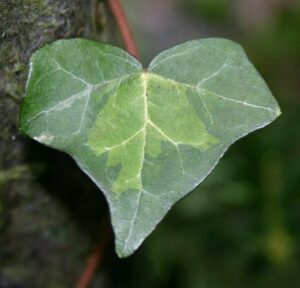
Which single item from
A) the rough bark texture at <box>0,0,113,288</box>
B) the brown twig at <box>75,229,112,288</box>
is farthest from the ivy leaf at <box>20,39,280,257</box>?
the brown twig at <box>75,229,112,288</box>

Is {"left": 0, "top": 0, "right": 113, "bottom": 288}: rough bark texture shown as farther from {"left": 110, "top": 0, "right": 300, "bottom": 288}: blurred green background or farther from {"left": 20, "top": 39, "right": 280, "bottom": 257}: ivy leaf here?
{"left": 110, "top": 0, "right": 300, "bottom": 288}: blurred green background

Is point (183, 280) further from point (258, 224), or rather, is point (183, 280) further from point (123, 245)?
point (123, 245)

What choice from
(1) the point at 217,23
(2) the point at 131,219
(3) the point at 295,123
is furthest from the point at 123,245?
(1) the point at 217,23

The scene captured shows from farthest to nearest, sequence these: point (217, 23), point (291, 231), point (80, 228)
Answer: point (217, 23)
point (291, 231)
point (80, 228)

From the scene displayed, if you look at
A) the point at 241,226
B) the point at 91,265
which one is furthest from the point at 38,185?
the point at 241,226

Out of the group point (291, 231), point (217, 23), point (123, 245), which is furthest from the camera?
point (217, 23)

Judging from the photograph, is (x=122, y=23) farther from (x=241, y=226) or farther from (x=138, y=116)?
(x=241, y=226)

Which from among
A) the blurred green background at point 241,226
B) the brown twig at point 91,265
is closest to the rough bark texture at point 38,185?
the brown twig at point 91,265
